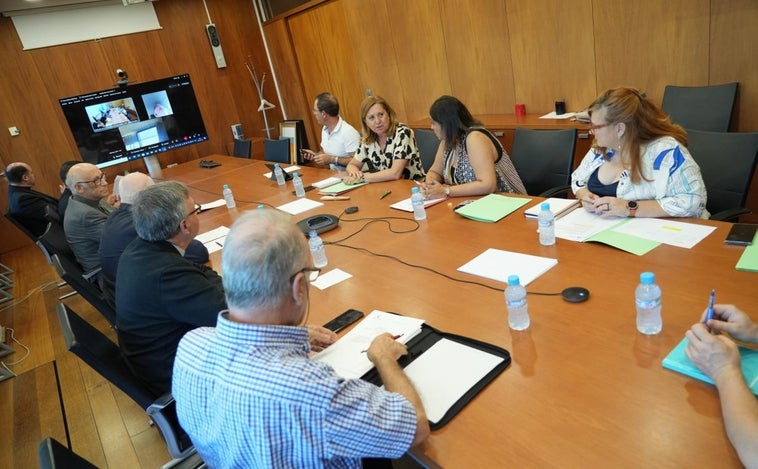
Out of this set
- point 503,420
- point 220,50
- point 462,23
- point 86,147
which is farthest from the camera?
point 220,50

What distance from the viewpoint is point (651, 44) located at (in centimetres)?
332

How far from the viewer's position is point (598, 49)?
3635 mm

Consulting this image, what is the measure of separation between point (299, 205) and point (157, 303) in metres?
1.49

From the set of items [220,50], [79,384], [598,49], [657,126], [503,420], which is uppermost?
[220,50]

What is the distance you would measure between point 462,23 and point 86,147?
4621mm

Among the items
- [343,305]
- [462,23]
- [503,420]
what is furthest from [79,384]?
[462,23]

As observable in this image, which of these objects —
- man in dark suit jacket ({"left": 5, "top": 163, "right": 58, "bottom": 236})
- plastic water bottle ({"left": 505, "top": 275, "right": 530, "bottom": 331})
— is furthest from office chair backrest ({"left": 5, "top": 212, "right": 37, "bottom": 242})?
plastic water bottle ({"left": 505, "top": 275, "right": 530, "bottom": 331})

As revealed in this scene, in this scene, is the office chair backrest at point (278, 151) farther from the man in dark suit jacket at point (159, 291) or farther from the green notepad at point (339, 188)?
the man in dark suit jacket at point (159, 291)

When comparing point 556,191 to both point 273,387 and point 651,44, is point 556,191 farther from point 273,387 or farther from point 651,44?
point 273,387

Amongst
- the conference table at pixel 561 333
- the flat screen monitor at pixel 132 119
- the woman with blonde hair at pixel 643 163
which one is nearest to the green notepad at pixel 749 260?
the conference table at pixel 561 333

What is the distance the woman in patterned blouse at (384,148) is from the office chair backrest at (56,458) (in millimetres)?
2420

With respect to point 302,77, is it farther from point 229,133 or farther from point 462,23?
point 462,23

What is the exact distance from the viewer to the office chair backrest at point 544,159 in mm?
2758

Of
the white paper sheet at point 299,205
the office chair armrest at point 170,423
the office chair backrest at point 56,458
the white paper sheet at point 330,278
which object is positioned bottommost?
the office chair armrest at point 170,423
